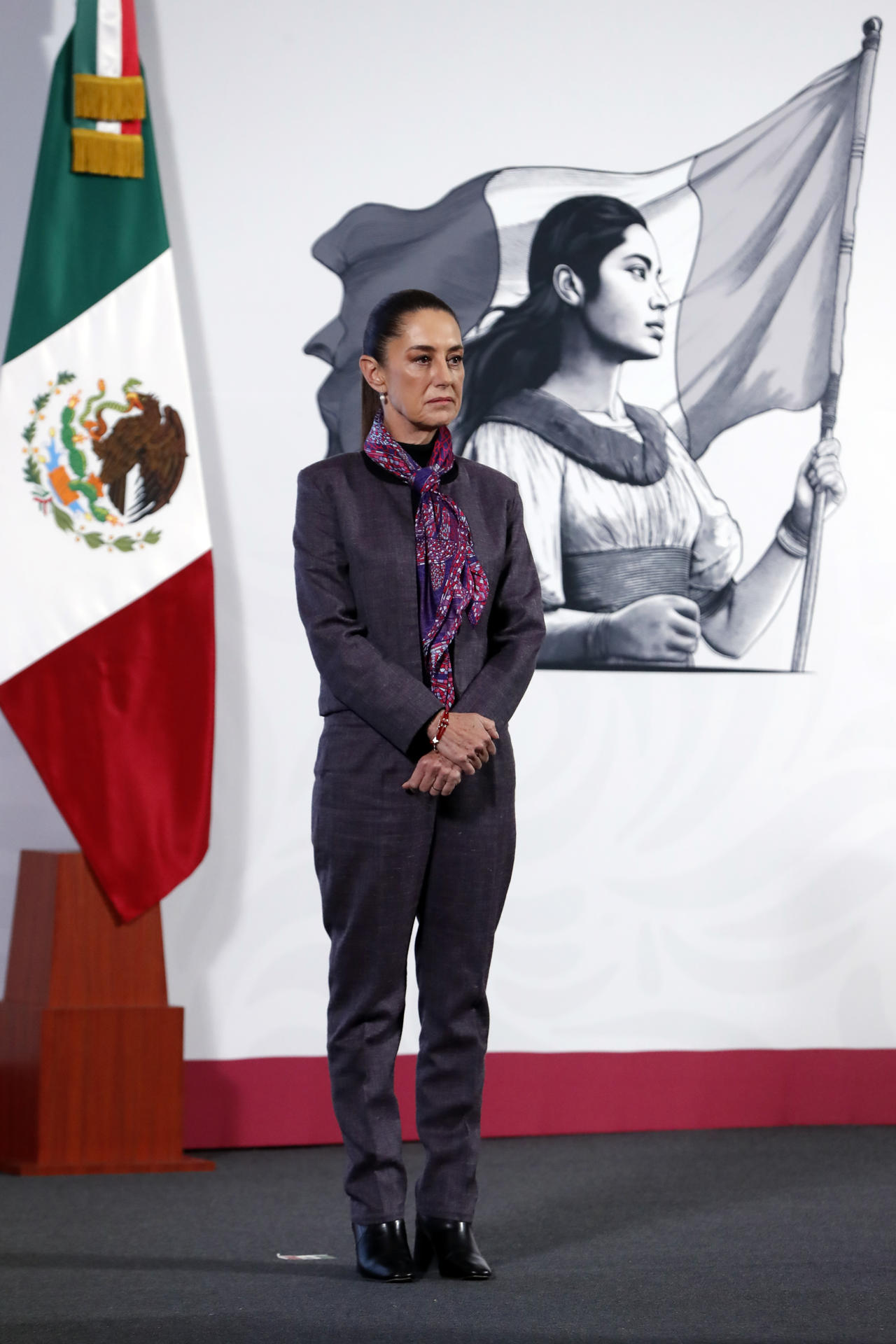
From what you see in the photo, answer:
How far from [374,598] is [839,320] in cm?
194

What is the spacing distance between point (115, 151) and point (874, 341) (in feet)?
5.81

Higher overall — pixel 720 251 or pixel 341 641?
pixel 720 251

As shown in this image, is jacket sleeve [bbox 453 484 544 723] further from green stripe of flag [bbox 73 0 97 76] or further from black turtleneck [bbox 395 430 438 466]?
green stripe of flag [bbox 73 0 97 76]

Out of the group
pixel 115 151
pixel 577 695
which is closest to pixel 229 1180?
pixel 577 695

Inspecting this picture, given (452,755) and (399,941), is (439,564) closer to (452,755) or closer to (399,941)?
(452,755)

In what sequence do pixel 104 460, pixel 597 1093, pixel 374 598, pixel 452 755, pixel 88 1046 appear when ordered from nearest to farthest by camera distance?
pixel 452 755
pixel 374 598
pixel 88 1046
pixel 104 460
pixel 597 1093

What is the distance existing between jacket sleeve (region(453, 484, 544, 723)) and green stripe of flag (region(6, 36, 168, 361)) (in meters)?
1.20

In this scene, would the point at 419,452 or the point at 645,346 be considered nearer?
the point at 419,452

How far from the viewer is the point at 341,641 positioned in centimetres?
212

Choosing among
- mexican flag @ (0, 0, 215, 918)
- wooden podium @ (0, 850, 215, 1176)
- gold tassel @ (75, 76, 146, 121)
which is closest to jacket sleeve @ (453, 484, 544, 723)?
mexican flag @ (0, 0, 215, 918)

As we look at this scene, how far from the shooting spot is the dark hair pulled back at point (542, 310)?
3.45m

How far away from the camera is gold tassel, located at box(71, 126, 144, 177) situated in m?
3.01

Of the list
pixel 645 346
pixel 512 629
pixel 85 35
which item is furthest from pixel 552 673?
pixel 85 35

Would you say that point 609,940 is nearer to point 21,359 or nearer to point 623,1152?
point 623,1152
